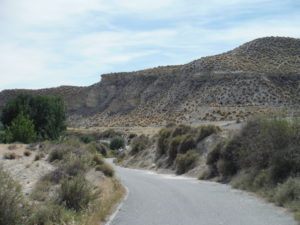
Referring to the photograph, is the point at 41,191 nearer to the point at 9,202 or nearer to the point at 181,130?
the point at 9,202

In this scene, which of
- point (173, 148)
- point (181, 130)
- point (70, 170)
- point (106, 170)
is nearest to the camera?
point (70, 170)

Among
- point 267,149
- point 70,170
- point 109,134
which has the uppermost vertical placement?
point 267,149

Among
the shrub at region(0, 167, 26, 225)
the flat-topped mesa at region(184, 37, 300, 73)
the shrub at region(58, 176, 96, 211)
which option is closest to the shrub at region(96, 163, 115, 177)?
the shrub at region(58, 176, 96, 211)

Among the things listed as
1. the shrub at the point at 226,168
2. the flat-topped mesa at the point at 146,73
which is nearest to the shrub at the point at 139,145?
the shrub at the point at 226,168

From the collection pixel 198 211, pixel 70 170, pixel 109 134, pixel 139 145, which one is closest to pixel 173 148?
pixel 139 145

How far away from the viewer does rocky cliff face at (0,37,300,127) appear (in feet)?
229

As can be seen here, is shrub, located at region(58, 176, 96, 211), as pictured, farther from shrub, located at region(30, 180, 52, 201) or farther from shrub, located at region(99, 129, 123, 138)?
shrub, located at region(99, 129, 123, 138)

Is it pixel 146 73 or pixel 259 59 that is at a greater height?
pixel 259 59

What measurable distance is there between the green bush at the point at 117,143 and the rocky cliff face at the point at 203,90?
7081mm

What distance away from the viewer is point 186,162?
34.1 metres

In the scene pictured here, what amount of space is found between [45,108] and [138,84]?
48.9 m

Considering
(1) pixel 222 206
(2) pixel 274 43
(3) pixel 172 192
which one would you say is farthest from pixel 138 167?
(2) pixel 274 43

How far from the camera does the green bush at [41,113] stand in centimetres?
6156

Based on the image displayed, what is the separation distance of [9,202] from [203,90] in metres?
73.4
